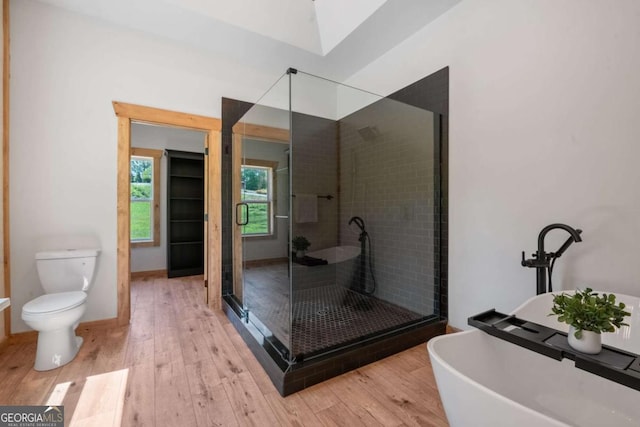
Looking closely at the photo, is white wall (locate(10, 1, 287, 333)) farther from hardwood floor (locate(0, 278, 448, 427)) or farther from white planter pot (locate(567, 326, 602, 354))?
white planter pot (locate(567, 326, 602, 354))

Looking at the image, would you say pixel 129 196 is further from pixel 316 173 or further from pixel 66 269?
pixel 316 173

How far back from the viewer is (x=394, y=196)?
285cm

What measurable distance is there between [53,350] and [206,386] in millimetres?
1159

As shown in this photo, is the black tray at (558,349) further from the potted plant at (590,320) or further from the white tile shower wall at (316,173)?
the white tile shower wall at (316,173)

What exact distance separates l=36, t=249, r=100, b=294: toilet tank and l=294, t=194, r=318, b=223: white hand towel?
1.76 metres

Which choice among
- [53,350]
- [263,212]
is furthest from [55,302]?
[263,212]

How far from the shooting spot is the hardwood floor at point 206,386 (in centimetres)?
146

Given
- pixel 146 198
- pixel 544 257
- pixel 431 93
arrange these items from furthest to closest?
pixel 146 198 → pixel 431 93 → pixel 544 257

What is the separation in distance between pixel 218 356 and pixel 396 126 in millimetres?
2577

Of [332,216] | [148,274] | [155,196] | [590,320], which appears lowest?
[148,274]

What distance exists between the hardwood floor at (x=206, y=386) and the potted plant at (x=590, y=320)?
2.68 feet

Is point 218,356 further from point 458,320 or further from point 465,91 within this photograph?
point 465,91

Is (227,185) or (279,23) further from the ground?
(279,23)

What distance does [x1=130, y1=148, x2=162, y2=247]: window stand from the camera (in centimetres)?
449
